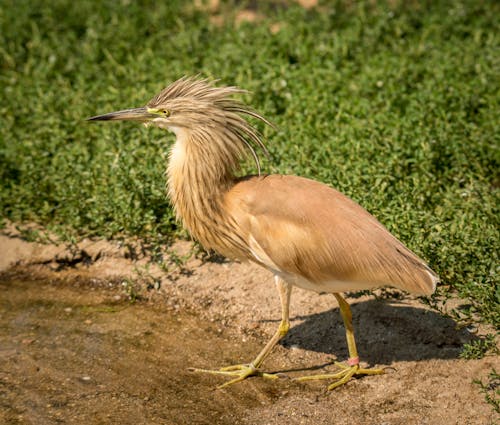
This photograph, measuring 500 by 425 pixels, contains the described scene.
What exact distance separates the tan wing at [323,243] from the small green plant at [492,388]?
0.59 metres

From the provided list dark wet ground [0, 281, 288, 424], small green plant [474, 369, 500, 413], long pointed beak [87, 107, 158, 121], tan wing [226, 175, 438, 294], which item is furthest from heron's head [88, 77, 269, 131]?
small green plant [474, 369, 500, 413]

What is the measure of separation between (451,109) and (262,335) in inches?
119

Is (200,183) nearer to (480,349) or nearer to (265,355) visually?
(265,355)

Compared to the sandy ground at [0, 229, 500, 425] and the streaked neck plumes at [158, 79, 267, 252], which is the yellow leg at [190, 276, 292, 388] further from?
the streaked neck plumes at [158, 79, 267, 252]

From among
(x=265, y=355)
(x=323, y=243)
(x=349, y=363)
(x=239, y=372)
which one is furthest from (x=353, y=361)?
(x=323, y=243)

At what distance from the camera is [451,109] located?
7266mm

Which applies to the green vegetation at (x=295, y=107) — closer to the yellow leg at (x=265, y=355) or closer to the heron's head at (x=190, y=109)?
the yellow leg at (x=265, y=355)

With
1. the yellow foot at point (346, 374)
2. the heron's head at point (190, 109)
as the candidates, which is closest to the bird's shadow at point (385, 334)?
the yellow foot at point (346, 374)

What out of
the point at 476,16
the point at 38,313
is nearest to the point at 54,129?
the point at 38,313

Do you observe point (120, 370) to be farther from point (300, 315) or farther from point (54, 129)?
point (54, 129)

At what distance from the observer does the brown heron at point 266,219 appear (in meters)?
4.73

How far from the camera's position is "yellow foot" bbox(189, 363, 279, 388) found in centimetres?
500

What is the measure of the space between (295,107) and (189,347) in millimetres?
2829

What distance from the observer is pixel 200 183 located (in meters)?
5.03
